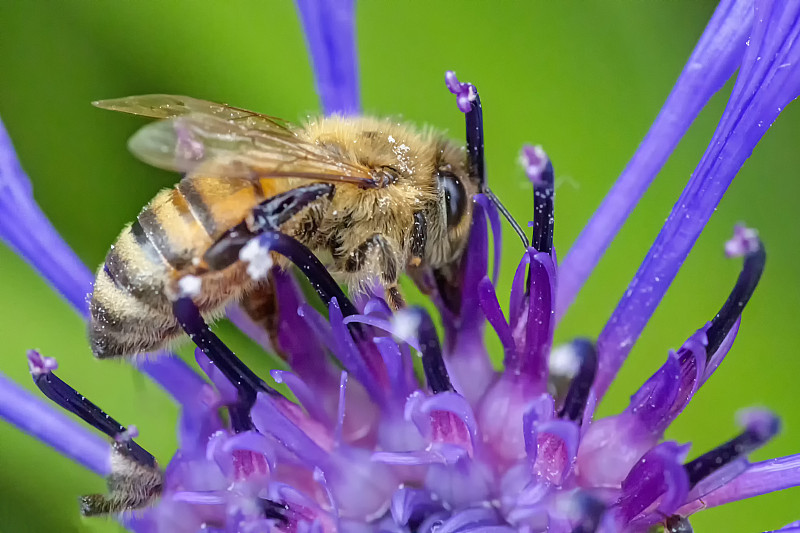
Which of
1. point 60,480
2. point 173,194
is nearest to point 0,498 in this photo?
point 60,480

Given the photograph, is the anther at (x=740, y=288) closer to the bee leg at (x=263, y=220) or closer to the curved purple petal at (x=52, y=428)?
the bee leg at (x=263, y=220)

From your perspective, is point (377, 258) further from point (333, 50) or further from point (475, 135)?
point (333, 50)

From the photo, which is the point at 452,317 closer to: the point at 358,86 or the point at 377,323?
the point at 377,323

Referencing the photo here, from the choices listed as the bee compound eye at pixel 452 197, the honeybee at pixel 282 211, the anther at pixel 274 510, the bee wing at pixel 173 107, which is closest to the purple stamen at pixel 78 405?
the honeybee at pixel 282 211

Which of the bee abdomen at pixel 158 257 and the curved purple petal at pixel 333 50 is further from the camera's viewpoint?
the curved purple petal at pixel 333 50

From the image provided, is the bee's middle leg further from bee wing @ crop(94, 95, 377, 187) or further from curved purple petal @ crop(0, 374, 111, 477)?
curved purple petal @ crop(0, 374, 111, 477)

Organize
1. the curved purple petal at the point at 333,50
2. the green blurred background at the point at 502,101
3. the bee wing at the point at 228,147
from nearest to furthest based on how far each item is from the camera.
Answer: the bee wing at the point at 228,147 < the curved purple petal at the point at 333,50 < the green blurred background at the point at 502,101

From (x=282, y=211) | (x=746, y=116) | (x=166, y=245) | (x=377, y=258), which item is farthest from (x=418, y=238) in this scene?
(x=746, y=116)
